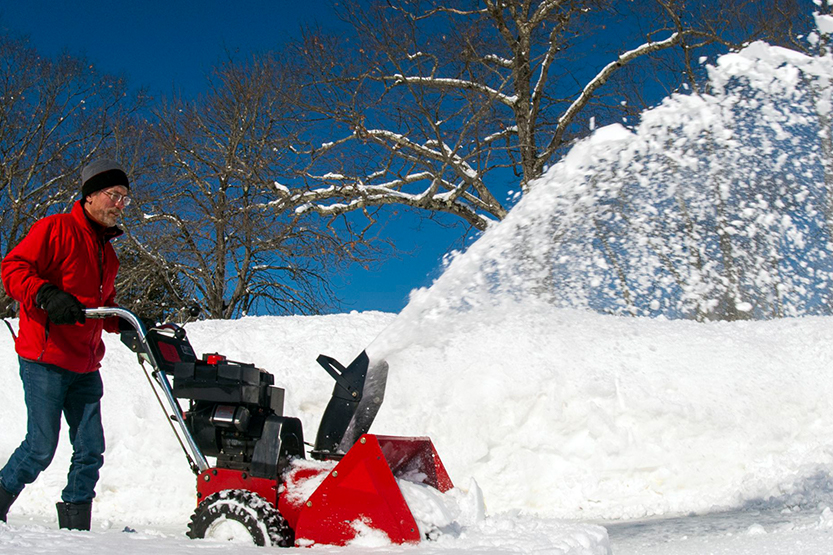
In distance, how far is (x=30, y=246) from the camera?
2867 millimetres

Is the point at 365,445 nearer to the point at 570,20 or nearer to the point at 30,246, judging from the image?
the point at 30,246

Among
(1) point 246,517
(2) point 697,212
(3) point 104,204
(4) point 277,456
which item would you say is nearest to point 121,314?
(3) point 104,204

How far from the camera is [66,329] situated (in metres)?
2.96

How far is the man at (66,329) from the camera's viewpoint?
2830 millimetres

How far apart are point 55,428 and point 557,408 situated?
334 cm

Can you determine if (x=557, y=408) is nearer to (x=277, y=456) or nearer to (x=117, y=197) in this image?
(x=277, y=456)

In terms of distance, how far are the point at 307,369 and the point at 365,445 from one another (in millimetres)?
3159

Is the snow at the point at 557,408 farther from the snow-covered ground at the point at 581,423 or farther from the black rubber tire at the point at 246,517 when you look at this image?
the black rubber tire at the point at 246,517

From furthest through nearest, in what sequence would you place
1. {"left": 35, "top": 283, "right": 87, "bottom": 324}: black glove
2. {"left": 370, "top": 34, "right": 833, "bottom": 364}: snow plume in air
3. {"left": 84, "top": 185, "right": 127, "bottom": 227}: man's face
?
{"left": 370, "top": 34, "right": 833, "bottom": 364}: snow plume in air < {"left": 84, "top": 185, "right": 127, "bottom": 227}: man's face < {"left": 35, "top": 283, "right": 87, "bottom": 324}: black glove

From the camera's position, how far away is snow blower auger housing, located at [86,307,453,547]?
99.8 inches

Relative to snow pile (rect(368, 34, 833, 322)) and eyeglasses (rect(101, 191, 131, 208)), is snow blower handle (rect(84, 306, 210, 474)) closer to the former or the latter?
eyeglasses (rect(101, 191, 131, 208))

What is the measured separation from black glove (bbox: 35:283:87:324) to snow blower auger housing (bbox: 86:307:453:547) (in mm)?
93

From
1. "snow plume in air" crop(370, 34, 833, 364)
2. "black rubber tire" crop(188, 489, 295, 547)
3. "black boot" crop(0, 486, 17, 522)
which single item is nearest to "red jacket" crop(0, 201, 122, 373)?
"black boot" crop(0, 486, 17, 522)

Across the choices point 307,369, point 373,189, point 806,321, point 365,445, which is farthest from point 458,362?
point 373,189
